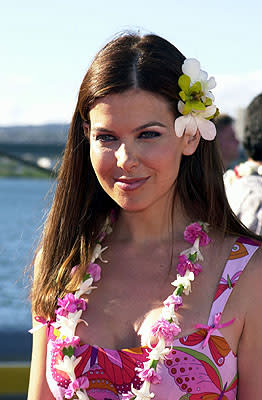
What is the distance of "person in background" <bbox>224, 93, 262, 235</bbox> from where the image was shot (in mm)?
3277

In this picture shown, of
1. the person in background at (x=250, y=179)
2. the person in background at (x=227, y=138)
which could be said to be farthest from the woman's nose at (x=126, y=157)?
the person in background at (x=227, y=138)

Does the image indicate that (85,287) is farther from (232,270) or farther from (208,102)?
(208,102)

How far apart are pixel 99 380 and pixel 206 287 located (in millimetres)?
359

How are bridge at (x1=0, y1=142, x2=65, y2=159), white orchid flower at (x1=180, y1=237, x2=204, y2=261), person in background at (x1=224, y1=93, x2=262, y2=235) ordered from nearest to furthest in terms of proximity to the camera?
white orchid flower at (x1=180, y1=237, x2=204, y2=261), person in background at (x1=224, y1=93, x2=262, y2=235), bridge at (x1=0, y1=142, x2=65, y2=159)

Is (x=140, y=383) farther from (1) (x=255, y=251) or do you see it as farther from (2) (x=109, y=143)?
(2) (x=109, y=143)

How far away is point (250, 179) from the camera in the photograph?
11.3ft

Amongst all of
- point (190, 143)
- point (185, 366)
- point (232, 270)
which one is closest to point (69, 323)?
point (185, 366)

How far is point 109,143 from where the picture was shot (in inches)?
82.4

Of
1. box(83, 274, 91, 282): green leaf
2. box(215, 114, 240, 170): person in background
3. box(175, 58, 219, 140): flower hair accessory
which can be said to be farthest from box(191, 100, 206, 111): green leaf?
box(215, 114, 240, 170): person in background

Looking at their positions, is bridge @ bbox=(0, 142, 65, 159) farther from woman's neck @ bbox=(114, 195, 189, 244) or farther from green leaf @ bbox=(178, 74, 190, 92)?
green leaf @ bbox=(178, 74, 190, 92)

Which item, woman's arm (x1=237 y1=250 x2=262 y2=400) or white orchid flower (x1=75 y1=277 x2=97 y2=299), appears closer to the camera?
woman's arm (x1=237 y1=250 x2=262 y2=400)

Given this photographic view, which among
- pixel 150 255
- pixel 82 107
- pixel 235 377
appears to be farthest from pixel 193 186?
pixel 235 377

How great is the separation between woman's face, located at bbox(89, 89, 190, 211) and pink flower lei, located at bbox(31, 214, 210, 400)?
0.66 feet

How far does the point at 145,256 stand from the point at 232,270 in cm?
27
